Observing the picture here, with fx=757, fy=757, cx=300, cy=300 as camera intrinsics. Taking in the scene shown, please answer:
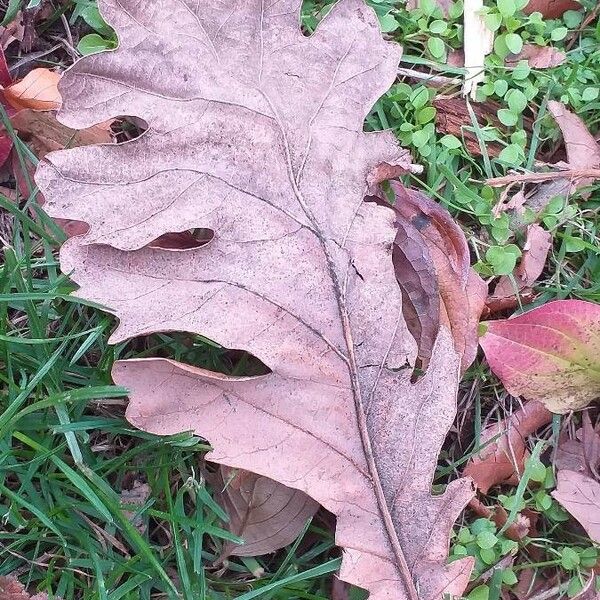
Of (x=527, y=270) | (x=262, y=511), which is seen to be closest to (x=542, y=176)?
(x=527, y=270)

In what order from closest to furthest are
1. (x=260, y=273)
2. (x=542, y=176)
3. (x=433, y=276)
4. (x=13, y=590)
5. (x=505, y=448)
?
(x=260, y=273), (x=13, y=590), (x=433, y=276), (x=505, y=448), (x=542, y=176)

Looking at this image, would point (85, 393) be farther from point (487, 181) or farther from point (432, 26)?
point (432, 26)

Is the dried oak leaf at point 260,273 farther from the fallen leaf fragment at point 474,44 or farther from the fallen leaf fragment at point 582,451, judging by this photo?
the fallen leaf fragment at point 474,44

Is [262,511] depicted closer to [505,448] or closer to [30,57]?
[505,448]

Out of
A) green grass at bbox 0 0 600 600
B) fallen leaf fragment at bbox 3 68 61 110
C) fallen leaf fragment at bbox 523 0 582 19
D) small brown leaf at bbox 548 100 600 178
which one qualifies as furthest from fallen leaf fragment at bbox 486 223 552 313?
fallen leaf fragment at bbox 3 68 61 110

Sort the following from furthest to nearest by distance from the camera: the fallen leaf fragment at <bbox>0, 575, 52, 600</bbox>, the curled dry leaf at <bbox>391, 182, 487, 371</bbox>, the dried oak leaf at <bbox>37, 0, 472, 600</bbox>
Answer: the curled dry leaf at <bbox>391, 182, 487, 371</bbox> → the fallen leaf fragment at <bbox>0, 575, 52, 600</bbox> → the dried oak leaf at <bbox>37, 0, 472, 600</bbox>

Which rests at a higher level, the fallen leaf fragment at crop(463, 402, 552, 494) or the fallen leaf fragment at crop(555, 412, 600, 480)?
the fallen leaf fragment at crop(463, 402, 552, 494)

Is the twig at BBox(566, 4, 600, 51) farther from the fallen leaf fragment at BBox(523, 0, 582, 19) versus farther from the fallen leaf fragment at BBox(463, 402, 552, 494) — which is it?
the fallen leaf fragment at BBox(463, 402, 552, 494)
